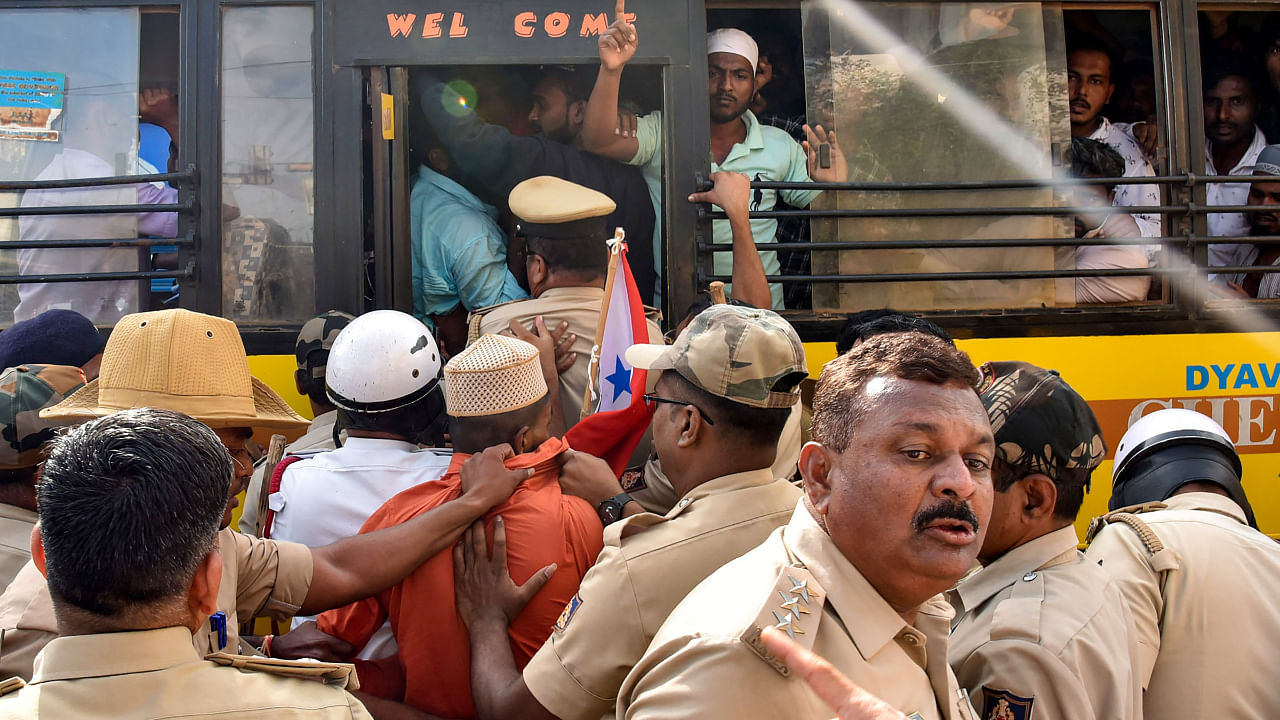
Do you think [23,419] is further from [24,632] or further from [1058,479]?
[1058,479]

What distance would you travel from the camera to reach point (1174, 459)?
9.36ft

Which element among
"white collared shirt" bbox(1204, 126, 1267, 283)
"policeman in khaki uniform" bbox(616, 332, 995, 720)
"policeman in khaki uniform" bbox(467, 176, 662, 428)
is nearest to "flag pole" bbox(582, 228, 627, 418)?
"policeman in khaki uniform" bbox(467, 176, 662, 428)

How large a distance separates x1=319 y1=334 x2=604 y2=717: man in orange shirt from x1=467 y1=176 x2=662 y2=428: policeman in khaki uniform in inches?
41.1

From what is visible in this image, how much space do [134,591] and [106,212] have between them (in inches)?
114

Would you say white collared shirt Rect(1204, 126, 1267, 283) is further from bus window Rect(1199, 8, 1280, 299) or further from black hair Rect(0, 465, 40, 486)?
black hair Rect(0, 465, 40, 486)

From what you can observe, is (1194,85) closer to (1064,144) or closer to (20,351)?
(1064,144)

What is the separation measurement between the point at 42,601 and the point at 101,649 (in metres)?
0.55

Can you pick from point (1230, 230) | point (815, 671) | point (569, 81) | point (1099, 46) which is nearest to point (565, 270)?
point (569, 81)

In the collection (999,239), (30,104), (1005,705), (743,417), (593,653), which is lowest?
(1005,705)

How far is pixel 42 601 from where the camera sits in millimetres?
1835

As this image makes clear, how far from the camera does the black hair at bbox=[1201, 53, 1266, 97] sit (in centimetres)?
507

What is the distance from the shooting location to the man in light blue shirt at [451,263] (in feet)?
14.3

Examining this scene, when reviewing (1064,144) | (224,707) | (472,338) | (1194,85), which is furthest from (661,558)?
(1194,85)

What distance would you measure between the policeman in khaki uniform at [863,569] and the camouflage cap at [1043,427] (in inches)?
20.0
